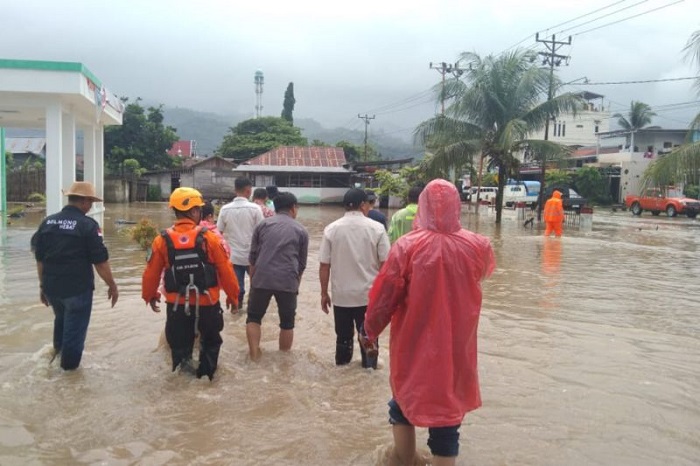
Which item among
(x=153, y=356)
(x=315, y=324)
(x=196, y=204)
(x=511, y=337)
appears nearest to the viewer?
(x=196, y=204)

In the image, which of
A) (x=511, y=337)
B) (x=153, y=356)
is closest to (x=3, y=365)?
(x=153, y=356)

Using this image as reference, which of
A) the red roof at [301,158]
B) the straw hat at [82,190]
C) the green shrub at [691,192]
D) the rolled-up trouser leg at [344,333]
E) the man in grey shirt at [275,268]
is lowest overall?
the rolled-up trouser leg at [344,333]

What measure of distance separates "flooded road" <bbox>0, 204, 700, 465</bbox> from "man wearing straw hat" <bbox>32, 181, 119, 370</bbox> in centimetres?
57

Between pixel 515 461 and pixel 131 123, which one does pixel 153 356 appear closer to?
pixel 515 461

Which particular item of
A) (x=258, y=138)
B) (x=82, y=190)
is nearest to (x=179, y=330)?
(x=82, y=190)

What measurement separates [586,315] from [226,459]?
19.3 feet

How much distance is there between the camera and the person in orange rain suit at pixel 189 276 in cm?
461

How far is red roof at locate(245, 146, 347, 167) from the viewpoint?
41.7m

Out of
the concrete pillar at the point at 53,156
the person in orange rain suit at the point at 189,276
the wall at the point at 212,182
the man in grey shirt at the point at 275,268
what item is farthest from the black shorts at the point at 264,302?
the wall at the point at 212,182

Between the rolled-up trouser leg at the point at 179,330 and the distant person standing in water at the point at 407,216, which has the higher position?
the distant person standing in water at the point at 407,216

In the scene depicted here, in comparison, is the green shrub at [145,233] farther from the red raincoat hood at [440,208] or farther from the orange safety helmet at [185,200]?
the red raincoat hood at [440,208]

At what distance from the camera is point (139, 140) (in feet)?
142

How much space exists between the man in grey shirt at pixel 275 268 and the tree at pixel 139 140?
38.4 meters

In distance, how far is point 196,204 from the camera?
473 cm
